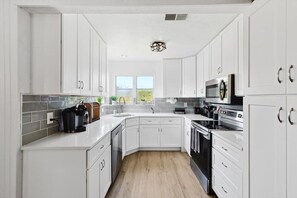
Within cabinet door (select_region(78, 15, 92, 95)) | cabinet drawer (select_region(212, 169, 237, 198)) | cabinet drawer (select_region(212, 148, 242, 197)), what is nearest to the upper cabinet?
cabinet door (select_region(78, 15, 92, 95))

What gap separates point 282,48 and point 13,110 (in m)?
1.85

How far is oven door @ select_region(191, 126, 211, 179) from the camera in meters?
2.23

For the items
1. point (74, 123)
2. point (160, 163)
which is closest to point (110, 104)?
point (160, 163)

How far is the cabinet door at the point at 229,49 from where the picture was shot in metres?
2.09

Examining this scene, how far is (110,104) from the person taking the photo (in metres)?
4.34

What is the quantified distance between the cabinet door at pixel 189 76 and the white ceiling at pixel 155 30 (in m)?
0.57

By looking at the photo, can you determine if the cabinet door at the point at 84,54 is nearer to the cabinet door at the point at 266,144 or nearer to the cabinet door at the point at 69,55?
the cabinet door at the point at 69,55

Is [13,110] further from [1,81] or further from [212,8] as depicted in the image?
[212,8]

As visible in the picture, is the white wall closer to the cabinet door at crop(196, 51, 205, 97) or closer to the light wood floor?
the cabinet door at crop(196, 51, 205, 97)

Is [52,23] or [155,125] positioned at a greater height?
[52,23]

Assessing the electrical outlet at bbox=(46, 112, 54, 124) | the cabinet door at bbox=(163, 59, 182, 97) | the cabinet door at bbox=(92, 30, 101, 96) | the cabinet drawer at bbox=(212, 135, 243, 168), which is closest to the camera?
the cabinet drawer at bbox=(212, 135, 243, 168)

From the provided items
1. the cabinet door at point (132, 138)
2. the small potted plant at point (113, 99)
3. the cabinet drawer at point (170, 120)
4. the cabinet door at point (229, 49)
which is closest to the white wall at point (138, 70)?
the small potted plant at point (113, 99)

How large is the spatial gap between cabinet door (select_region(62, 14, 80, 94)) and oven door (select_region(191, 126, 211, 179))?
5.75 feet

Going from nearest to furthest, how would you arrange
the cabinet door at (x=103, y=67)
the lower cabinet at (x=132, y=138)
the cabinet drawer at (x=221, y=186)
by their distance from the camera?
the cabinet drawer at (x=221, y=186) < the cabinet door at (x=103, y=67) < the lower cabinet at (x=132, y=138)
